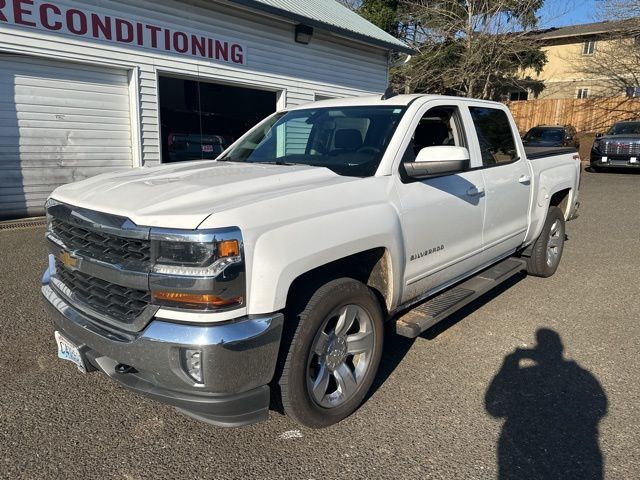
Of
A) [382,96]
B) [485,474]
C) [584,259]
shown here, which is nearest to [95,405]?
[485,474]

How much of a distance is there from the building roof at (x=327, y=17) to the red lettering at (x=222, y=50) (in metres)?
0.88

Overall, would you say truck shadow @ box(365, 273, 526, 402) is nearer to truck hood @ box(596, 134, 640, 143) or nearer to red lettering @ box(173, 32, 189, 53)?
red lettering @ box(173, 32, 189, 53)

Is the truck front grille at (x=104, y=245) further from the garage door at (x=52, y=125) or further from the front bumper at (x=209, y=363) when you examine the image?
the garage door at (x=52, y=125)

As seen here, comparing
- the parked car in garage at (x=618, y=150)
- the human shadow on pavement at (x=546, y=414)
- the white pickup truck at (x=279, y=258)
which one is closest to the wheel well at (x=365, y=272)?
the white pickup truck at (x=279, y=258)

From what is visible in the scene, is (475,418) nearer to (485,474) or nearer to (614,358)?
(485,474)

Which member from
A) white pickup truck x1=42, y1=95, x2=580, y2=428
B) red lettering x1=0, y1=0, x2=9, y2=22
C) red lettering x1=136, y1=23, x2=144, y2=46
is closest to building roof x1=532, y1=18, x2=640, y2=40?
red lettering x1=136, y1=23, x2=144, y2=46

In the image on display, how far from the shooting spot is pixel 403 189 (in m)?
3.20

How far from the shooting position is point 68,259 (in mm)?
2727

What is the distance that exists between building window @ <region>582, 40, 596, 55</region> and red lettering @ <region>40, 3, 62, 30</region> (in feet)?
122

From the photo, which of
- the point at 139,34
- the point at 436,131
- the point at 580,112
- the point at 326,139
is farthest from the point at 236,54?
the point at 580,112

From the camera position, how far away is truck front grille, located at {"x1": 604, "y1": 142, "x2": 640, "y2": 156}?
1683cm

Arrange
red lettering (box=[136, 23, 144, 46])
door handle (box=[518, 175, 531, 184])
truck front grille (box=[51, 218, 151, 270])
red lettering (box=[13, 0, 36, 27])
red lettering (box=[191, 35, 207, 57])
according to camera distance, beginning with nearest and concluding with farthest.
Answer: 1. truck front grille (box=[51, 218, 151, 270])
2. door handle (box=[518, 175, 531, 184])
3. red lettering (box=[13, 0, 36, 27])
4. red lettering (box=[136, 23, 144, 46])
5. red lettering (box=[191, 35, 207, 57])

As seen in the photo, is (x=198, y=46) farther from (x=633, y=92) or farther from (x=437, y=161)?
(x=633, y=92)

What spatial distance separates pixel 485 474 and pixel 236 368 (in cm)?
137
